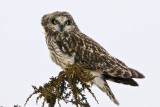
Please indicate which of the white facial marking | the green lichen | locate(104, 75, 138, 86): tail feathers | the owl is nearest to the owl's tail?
the owl

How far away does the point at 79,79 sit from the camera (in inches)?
125

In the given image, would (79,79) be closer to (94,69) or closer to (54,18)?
(94,69)

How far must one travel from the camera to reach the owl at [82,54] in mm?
5926

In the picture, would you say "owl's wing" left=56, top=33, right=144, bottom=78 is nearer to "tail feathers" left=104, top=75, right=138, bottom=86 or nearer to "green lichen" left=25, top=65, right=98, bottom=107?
"tail feathers" left=104, top=75, right=138, bottom=86

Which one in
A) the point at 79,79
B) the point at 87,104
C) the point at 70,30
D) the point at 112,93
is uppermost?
the point at 70,30

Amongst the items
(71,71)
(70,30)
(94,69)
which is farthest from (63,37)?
(71,71)

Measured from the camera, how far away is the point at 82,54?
6.09 metres

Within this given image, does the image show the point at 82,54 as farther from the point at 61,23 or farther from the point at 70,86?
the point at 70,86

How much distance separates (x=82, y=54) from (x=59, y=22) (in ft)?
3.10

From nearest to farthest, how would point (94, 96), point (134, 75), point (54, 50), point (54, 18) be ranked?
point (94, 96) → point (134, 75) → point (54, 50) → point (54, 18)

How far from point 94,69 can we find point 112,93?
61cm

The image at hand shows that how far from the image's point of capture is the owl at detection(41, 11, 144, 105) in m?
5.93

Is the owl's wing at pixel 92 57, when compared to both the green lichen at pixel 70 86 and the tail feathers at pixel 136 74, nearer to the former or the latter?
the tail feathers at pixel 136 74

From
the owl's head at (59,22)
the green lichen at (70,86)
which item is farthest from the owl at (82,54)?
the green lichen at (70,86)
